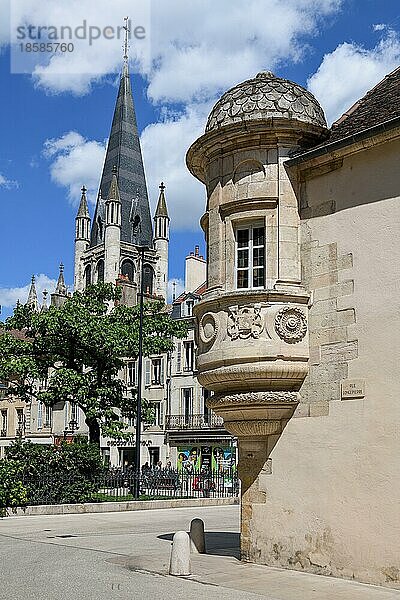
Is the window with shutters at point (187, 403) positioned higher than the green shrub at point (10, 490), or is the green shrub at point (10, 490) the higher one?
the window with shutters at point (187, 403)

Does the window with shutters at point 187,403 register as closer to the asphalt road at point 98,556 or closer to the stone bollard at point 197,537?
the asphalt road at point 98,556

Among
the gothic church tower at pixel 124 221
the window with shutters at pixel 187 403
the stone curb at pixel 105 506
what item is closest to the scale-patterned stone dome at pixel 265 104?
the stone curb at pixel 105 506

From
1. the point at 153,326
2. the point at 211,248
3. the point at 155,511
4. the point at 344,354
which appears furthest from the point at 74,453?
the point at 344,354

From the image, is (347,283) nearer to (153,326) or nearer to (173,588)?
(173,588)

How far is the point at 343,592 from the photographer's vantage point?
11.0 metres

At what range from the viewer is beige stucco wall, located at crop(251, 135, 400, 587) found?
11781 millimetres

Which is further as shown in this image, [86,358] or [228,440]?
[228,440]

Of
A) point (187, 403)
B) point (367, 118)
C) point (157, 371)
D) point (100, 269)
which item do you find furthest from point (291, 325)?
point (100, 269)

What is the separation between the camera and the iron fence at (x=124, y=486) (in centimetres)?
2605

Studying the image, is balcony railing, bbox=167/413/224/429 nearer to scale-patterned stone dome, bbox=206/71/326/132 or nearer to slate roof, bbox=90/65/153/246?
scale-patterned stone dome, bbox=206/71/326/132

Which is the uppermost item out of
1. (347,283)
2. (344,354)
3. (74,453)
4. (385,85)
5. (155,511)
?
(385,85)

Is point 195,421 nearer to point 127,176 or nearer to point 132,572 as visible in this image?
point 132,572

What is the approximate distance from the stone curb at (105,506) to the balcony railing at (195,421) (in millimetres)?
21837

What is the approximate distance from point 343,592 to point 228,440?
41.7m
